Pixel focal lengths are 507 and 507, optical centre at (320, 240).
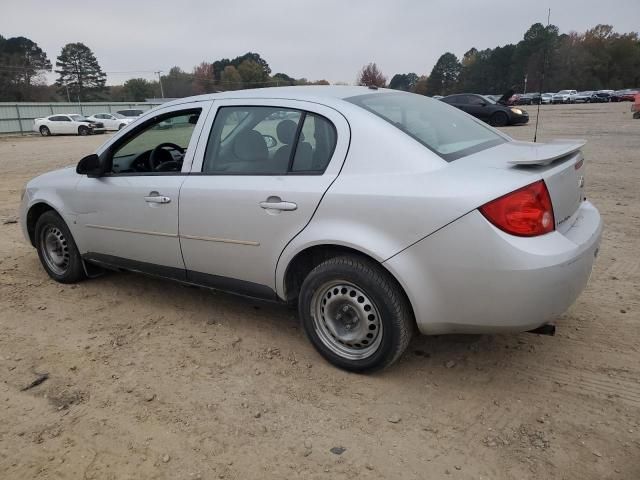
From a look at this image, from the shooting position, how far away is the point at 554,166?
2.79m

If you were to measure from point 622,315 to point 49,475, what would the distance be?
3725mm

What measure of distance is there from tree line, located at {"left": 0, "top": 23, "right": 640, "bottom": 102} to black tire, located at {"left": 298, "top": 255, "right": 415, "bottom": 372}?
226ft

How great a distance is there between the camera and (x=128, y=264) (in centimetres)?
412

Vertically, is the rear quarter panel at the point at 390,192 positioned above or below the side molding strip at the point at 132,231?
above

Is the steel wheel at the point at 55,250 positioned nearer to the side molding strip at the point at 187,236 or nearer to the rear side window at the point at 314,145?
the side molding strip at the point at 187,236

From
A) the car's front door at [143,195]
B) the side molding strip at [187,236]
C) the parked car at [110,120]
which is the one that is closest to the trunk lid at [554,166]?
the side molding strip at [187,236]

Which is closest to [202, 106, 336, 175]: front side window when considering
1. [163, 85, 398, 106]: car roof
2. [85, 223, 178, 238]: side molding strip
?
[163, 85, 398, 106]: car roof

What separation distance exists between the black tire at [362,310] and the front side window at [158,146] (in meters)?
1.48

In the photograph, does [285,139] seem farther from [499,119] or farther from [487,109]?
[499,119]

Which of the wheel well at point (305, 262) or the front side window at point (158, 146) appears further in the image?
the front side window at point (158, 146)

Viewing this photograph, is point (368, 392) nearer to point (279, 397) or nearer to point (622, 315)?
point (279, 397)

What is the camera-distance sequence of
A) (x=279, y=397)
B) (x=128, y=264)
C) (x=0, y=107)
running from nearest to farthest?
(x=279, y=397) < (x=128, y=264) < (x=0, y=107)

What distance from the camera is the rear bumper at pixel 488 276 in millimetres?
2449

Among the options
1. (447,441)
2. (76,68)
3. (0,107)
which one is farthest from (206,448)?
(76,68)
